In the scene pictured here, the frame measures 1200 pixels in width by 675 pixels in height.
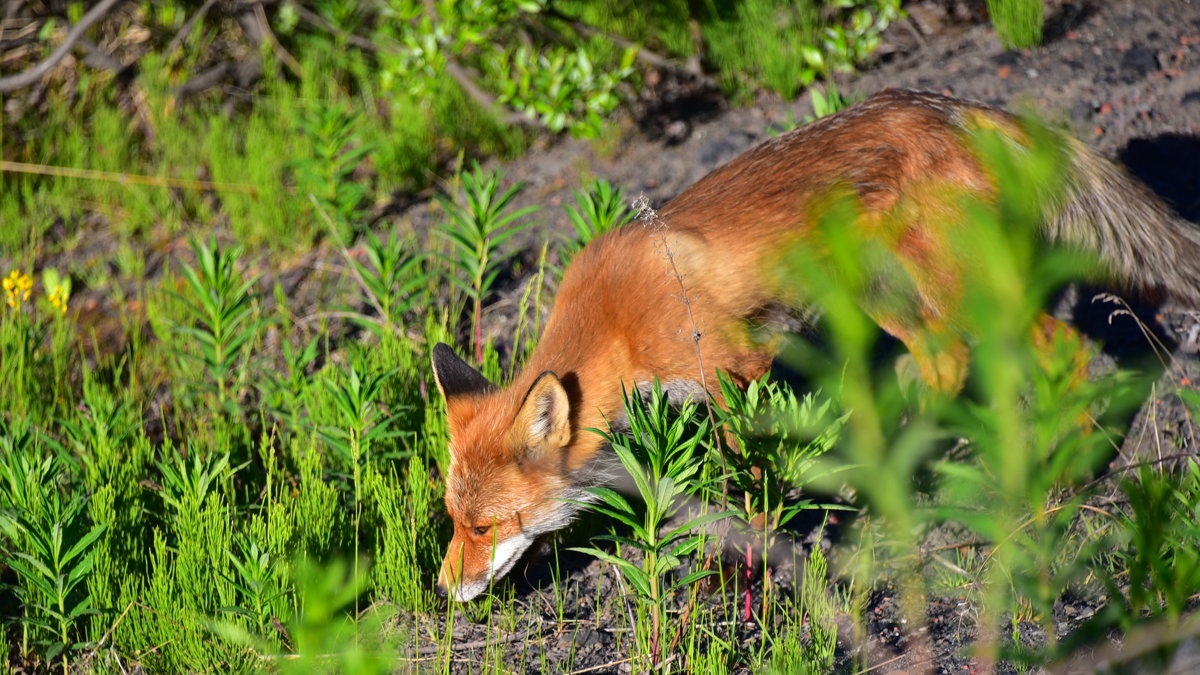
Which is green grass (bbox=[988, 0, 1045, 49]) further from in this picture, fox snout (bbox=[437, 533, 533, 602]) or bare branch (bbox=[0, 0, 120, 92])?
bare branch (bbox=[0, 0, 120, 92])

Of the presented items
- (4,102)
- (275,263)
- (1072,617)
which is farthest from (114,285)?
(1072,617)

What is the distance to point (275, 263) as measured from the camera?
611 cm

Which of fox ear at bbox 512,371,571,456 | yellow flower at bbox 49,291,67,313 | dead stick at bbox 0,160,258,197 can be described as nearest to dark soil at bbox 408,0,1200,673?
fox ear at bbox 512,371,571,456

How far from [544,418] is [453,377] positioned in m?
0.44

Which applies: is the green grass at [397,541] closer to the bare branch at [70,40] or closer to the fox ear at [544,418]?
the fox ear at [544,418]

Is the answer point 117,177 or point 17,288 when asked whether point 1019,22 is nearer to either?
point 17,288

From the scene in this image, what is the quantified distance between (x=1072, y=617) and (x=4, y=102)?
328 inches

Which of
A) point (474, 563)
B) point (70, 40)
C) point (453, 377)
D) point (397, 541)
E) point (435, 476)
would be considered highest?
point (70, 40)

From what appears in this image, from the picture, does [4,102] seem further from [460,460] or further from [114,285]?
[460,460]

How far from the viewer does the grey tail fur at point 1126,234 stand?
398 cm

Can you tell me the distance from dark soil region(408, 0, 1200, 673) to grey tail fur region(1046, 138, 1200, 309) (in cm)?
23

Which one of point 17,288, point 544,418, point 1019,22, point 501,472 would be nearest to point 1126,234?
point 1019,22

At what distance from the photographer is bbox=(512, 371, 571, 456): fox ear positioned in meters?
3.47

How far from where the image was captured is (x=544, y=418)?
145 inches
